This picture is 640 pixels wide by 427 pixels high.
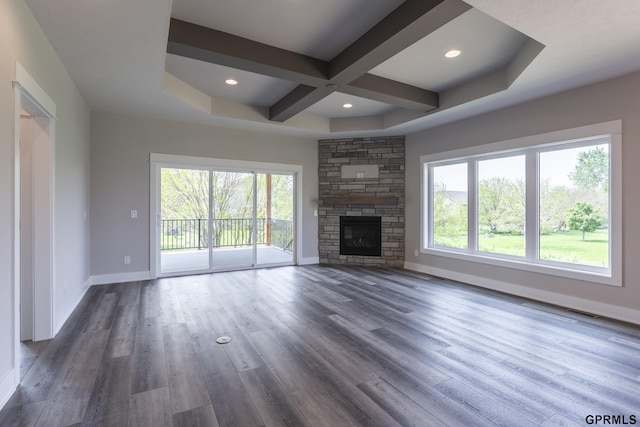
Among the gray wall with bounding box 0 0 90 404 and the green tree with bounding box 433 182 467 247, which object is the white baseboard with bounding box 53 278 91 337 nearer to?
the gray wall with bounding box 0 0 90 404

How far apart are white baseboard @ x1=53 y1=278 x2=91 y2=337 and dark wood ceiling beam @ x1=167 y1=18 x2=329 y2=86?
2.95 meters

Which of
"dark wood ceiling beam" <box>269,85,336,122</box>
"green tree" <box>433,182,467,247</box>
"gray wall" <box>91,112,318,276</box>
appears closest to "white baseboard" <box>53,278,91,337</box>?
"gray wall" <box>91,112,318,276</box>

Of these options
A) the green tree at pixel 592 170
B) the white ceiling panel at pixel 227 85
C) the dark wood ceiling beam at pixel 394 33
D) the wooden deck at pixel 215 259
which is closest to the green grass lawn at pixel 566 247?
the green tree at pixel 592 170

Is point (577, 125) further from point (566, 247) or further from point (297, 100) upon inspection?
point (297, 100)

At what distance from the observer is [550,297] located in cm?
411

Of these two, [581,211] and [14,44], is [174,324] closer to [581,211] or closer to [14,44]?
[14,44]

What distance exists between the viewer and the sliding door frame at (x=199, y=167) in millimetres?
5266

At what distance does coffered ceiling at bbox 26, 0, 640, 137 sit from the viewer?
243 cm

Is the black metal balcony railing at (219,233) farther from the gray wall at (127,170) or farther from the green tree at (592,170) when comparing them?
the green tree at (592,170)

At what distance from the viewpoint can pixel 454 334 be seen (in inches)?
120

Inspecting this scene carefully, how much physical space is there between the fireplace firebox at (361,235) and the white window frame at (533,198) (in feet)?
3.23

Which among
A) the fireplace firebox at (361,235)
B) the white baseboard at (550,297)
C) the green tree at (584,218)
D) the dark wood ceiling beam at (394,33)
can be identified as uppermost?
the dark wood ceiling beam at (394,33)

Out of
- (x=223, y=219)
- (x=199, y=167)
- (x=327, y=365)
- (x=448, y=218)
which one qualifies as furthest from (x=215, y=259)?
(x=448, y=218)

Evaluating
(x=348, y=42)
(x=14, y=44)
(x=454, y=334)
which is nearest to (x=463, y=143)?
(x=348, y=42)
